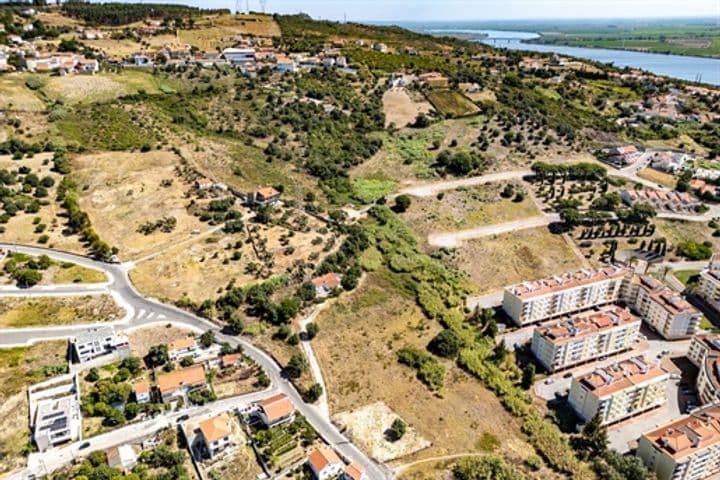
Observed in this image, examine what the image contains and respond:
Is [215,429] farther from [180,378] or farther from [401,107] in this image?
[401,107]

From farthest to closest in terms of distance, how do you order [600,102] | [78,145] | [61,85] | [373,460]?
1. [600,102]
2. [61,85]
3. [78,145]
4. [373,460]

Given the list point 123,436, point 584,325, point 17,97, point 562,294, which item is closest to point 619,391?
point 584,325

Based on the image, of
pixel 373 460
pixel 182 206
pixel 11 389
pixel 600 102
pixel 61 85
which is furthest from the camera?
pixel 600 102

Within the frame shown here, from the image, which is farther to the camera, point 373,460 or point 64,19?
point 64,19

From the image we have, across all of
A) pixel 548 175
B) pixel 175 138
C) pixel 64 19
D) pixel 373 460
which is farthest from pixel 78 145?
pixel 64 19

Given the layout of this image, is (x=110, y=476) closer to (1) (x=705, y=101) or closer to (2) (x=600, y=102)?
(2) (x=600, y=102)

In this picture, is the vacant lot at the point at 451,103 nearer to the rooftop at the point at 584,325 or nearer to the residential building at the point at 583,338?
the rooftop at the point at 584,325

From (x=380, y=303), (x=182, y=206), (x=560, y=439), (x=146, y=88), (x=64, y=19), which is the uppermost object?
(x=64, y=19)
